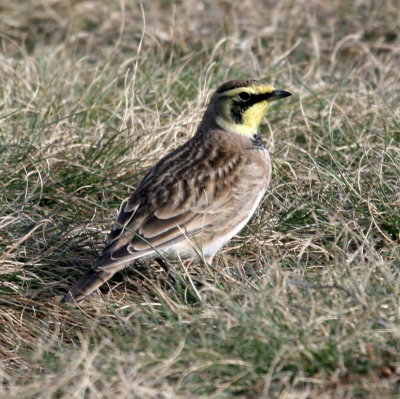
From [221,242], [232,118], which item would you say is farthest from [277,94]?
[221,242]

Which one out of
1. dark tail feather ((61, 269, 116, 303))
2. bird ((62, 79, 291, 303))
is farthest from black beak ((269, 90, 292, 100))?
dark tail feather ((61, 269, 116, 303))

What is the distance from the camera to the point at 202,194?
5.64 m

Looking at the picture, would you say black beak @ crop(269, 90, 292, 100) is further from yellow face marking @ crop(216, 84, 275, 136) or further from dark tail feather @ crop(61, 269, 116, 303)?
dark tail feather @ crop(61, 269, 116, 303)

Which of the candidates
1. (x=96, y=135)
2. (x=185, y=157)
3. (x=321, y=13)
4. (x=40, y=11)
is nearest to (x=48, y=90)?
(x=96, y=135)

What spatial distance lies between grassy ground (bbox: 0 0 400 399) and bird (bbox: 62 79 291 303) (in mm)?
222

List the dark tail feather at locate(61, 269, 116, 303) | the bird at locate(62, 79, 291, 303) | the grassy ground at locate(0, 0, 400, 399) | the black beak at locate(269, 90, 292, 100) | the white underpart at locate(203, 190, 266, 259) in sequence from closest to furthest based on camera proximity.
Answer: the grassy ground at locate(0, 0, 400, 399), the dark tail feather at locate(61, 269, 116, 303), the bird at locate(62, 79, 291, 303), the white underpart at locate(203, 190, 266, 259), the black beak at locate(269, 90, 292, 100)

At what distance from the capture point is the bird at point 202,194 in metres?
5.27

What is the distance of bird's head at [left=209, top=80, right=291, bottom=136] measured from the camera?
6105mm

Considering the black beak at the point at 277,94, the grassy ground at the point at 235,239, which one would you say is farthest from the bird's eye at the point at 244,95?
the grassy ground at the point at 235,239

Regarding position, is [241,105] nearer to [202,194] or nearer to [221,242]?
[202,194]

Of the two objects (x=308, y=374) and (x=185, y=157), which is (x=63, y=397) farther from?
(x=185, y=157)

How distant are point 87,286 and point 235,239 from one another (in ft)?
4.33

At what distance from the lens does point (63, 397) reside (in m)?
4.11

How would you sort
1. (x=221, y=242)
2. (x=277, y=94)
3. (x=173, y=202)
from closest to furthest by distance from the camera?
(x=173, y=202)
(x=221, y=242)
(x=277, y=94)
